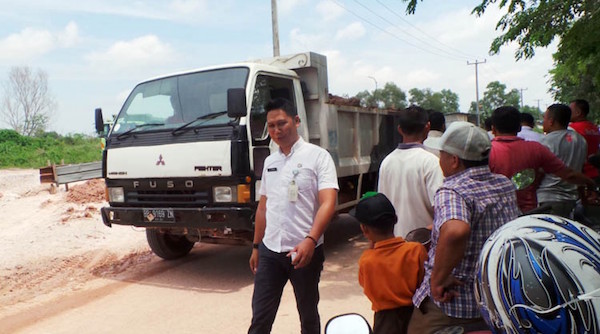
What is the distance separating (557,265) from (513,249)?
0.30 feet

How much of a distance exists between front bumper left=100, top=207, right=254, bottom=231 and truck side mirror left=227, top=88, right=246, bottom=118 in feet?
3.16

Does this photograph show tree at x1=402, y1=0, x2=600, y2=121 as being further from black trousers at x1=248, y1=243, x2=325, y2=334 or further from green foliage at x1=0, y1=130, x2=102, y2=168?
green foliage at x1=0, y1=130, x2=102, y2=168

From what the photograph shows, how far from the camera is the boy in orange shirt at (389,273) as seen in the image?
187 cm

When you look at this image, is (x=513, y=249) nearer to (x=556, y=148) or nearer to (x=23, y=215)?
(x=556, y=148)

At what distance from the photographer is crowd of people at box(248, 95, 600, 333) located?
167cm

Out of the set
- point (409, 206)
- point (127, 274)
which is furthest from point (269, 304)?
point (127, 274)

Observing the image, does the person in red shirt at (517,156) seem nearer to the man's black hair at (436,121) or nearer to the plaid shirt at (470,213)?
the man's black hair at (436,121)

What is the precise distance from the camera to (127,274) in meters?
5.91

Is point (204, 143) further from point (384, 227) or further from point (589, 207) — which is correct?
point (589, 207)

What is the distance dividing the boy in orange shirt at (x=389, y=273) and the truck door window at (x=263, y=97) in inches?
124

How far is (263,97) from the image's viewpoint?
539cm

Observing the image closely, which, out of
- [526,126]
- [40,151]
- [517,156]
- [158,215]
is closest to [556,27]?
[526,126]

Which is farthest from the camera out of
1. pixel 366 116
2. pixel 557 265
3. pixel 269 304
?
pixel 366 116

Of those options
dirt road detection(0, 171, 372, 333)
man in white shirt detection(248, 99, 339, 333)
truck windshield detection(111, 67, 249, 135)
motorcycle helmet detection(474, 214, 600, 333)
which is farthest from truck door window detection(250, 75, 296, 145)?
motorcycle helmet detection(474, 214, 600, 333)
